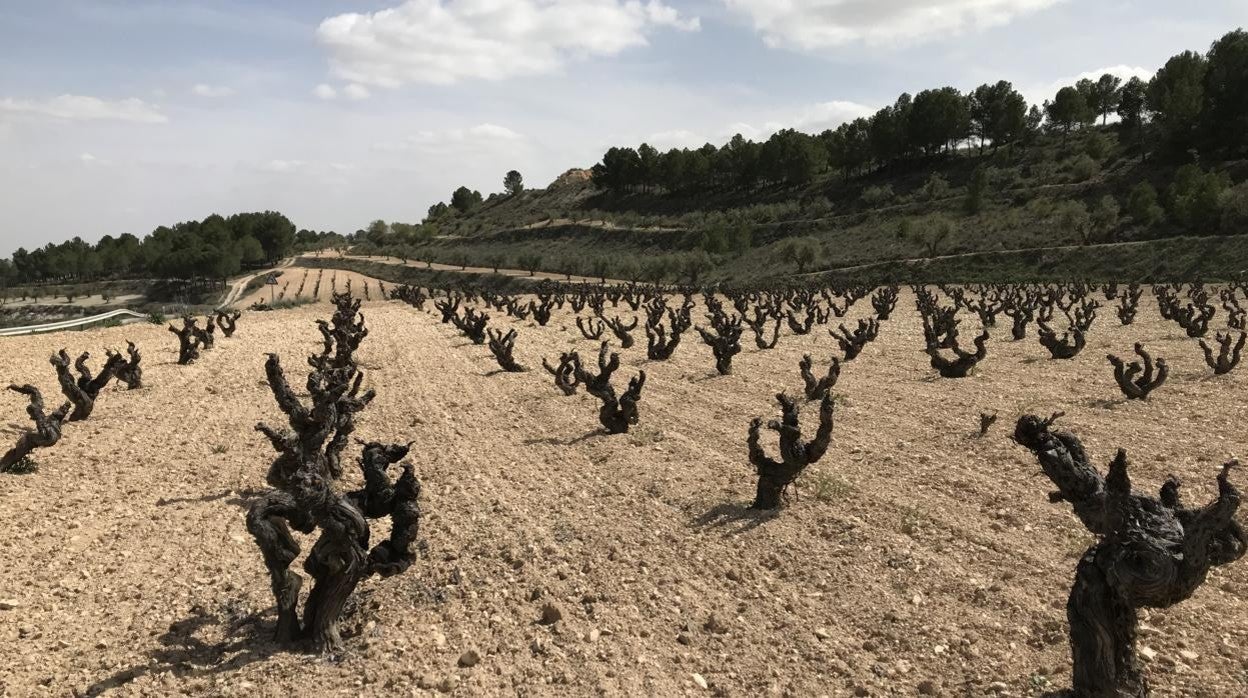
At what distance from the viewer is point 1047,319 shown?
32594 millimetres

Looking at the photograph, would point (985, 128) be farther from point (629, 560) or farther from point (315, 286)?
point (629, 560)

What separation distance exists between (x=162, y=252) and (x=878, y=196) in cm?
10411

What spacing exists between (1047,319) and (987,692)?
30394 millimetres

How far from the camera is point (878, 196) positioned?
95688mm

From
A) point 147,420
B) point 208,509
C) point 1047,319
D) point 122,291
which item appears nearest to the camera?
point 208,509

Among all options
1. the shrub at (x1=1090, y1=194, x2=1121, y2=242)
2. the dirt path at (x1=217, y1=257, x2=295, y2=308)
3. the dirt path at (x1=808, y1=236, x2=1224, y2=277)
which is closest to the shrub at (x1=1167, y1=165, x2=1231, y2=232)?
the dirt path at (x1=808, y1=236, x2=1224, y2=277)

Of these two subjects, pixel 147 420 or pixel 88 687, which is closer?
pixel 88 687

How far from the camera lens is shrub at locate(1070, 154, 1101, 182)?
8200 cm

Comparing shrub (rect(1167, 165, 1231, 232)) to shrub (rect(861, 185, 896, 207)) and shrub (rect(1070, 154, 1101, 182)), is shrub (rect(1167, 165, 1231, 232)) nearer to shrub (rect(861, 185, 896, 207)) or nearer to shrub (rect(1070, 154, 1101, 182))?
shrub (rect(1070, 154, 1101, 182))

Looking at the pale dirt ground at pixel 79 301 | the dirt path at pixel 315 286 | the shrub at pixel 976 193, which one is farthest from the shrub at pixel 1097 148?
the pale dirt ground at pixel 79 301

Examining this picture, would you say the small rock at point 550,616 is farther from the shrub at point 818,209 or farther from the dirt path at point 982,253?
the shrub at point 818,209

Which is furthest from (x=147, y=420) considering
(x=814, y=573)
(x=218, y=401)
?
(x=814, y=573)

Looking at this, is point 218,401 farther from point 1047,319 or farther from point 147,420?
point 1047,319

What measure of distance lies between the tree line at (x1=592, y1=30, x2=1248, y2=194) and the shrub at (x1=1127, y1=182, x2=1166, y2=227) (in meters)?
16.5
